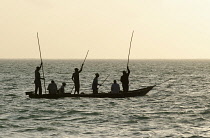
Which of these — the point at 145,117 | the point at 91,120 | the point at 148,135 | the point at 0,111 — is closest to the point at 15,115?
the point at 0,111

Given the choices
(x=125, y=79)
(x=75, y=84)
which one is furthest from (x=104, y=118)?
(x=125, y=79)

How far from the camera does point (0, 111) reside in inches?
945

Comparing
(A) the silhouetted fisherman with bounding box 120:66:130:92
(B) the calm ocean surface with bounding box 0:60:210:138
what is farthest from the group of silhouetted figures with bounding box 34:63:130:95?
(B) the calm ocean surface with bounding box 0:60:210:138

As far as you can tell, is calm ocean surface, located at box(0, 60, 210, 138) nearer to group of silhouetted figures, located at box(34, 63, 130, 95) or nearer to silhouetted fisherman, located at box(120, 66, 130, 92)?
group of silhouetted figures, located at box(34, 63, 130, 95)

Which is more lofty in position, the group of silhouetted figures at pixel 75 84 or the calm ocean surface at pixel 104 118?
the group of silhouetted figures at pixel 75 84

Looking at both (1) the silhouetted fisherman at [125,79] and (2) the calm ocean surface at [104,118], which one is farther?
(1) the silhouetted fisherman at [125,79]

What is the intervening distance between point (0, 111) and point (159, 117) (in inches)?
300

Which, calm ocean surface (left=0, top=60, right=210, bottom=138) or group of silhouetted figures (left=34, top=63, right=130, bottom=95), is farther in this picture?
group of silhouetted figures (left=34, top=63, right=130, bottom=95)

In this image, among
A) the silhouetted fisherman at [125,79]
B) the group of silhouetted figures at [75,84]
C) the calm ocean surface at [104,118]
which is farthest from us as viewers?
the silhouetted fisherman at [125,79]

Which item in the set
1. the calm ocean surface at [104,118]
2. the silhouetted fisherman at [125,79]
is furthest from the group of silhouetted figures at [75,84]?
the calm ocean surface at [104,118]

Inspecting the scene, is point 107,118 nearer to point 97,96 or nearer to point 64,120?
point 64,120

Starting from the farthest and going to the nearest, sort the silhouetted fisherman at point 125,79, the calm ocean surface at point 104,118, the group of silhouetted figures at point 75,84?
the silhouetted fisherman at point 125,79 < the group of silhouetted figures at point 75,84 < the calm ocean surface at point 104,118

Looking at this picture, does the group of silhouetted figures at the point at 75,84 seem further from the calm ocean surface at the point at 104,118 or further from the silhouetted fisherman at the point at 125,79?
the calm ocean surface at the point at 104,118

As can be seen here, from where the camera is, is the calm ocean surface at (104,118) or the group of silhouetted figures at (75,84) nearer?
the calm ocean surface at (104,118)
